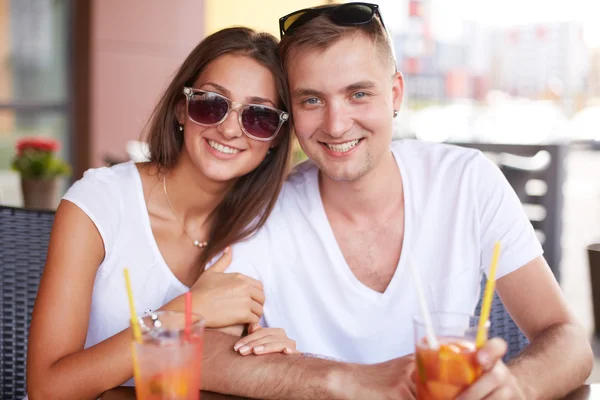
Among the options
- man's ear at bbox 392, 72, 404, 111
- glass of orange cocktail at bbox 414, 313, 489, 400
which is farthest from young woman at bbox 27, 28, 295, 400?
glass of orange cocktail at bbox 414, 313, 489, 400

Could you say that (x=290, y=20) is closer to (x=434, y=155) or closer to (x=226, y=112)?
(x=226, y=112)

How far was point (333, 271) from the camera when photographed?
210cm

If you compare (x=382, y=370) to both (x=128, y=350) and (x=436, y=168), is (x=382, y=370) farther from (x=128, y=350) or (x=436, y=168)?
(x=436, y=168)

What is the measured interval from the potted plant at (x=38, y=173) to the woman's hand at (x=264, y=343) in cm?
236

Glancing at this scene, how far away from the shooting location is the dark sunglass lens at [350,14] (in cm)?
207

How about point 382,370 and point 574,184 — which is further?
point 574,184

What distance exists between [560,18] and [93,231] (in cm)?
1348

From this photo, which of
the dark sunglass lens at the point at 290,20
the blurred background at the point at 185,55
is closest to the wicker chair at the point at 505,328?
the blurred background at the point at 185,55

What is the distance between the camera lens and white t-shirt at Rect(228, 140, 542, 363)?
2045 mm

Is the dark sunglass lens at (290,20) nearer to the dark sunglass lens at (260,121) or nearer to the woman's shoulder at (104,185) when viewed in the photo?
the dark sunglass lens at (260,121)

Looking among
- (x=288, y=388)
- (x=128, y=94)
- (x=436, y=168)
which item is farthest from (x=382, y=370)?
(x=128, y=94)

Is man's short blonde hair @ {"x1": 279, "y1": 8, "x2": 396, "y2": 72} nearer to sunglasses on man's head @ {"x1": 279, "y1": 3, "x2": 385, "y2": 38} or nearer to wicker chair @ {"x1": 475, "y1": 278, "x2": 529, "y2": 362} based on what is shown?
sunglasses on man's head @ {"x1": 279, "y1": 3, "x2": 385, "y2": 38}

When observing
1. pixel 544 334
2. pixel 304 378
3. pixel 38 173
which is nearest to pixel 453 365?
pixel 304 378

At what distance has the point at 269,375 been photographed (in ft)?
5.08
